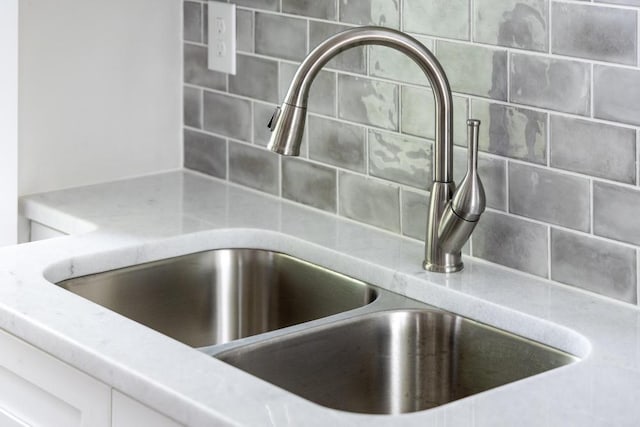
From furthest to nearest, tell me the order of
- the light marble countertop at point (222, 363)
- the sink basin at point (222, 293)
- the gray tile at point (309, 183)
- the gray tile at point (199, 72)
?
1. the gray tile at point (199, 72)
2. the gray tile at point (309, 183)
3. the sink basin at point (222, 293)
4. the light marble countertop at point (222, 363)

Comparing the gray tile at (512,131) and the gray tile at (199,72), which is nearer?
the gray tile at (512,131)

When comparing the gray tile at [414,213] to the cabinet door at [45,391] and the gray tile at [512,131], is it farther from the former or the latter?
the cabinet door at [45,391]

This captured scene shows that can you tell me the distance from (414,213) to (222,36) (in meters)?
0.60

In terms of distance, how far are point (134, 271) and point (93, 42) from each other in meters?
0.58

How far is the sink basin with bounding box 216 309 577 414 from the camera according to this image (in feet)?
5.07

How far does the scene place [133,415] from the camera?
53.4 inches

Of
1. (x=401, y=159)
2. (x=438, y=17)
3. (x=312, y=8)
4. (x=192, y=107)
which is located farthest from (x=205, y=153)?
(x=438, y=17)

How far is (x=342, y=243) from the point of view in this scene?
1852 mm

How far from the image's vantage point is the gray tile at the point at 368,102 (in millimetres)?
1873

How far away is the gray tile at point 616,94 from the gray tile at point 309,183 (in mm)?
591

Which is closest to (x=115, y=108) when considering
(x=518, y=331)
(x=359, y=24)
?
(x=359, y=24)

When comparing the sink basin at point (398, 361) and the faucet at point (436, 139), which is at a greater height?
the faucet at point (436, 139)

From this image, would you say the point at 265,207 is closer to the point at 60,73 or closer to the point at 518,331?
the point at 60,73

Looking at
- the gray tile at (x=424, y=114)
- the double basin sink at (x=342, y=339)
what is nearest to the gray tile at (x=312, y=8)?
the gray tile at (x=424, y=114)
